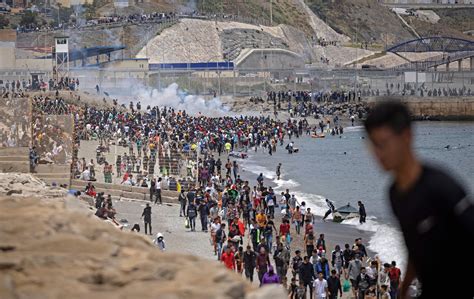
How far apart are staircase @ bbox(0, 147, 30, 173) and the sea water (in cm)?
888

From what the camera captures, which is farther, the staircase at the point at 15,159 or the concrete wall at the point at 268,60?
the concrete wall at the point at 268,60

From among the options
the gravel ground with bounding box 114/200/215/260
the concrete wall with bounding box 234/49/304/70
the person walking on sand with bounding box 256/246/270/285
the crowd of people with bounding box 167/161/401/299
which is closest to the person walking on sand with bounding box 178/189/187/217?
the crowd of people with bounding box 167/161/401/299

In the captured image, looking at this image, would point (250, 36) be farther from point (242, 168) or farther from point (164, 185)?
point (164, 185)

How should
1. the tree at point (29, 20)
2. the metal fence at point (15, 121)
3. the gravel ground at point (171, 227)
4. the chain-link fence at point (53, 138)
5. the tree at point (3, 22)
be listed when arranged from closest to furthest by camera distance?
the gravel ground at point (171, 227) → the metal fence at point (15, 121) → the chain-link fence at point (53, 138) → the tree at point (3, 22) → the tree at point (29, 20)

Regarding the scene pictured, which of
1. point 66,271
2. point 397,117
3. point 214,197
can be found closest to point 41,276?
point 66,271

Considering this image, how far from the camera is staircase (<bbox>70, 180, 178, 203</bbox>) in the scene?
3080cm

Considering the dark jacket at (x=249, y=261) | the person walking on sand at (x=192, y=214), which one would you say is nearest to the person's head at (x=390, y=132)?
the dark jacket at (x=249, y=261)

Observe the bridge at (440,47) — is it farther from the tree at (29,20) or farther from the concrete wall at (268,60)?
the tree at (29,20)

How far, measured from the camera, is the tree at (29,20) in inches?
4711

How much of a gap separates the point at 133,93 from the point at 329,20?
89.0 meters

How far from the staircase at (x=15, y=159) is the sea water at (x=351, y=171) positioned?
8882 millimetres

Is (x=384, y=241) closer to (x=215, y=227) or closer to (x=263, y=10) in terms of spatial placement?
(x=215, y=227)

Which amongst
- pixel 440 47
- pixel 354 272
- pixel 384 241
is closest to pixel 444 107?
pixel 440 47

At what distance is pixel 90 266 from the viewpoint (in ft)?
18.4
